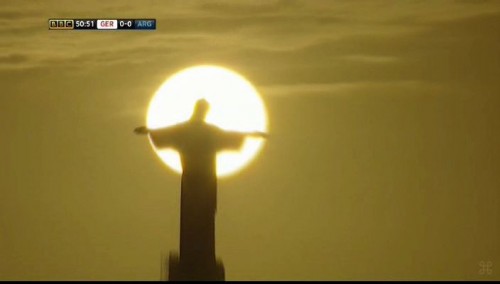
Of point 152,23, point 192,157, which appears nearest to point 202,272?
point 192,157

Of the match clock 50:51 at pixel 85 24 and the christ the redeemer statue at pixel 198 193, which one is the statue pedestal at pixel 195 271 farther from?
the match clock 50:51 at pixel 85 24

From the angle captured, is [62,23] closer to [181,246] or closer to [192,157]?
[192,157]

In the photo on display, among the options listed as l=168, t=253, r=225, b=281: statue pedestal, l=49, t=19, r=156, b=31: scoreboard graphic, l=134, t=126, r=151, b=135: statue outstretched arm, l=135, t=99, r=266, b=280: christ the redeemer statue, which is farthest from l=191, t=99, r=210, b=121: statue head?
l=168, t=253, r=225, b=281: statue pedestal

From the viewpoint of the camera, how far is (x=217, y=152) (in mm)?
24547

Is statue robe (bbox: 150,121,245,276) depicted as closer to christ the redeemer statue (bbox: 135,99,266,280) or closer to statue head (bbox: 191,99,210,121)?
christ the redeemer statue (bbox: 135,99,266,280)

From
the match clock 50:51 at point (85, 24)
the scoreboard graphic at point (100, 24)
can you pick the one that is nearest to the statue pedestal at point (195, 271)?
the scoreboard graphic at point (100, 24)

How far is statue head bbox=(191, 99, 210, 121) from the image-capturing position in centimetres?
2411

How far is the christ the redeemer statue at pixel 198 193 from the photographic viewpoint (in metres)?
24.1

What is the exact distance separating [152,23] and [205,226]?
4.79m

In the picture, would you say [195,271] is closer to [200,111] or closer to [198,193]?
[198,193]

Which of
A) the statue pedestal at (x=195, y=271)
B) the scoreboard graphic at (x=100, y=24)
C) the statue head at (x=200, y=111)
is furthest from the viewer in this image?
the statue head at (x=200, y=111)

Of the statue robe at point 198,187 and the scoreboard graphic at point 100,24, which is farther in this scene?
the statue robe at point 198,187

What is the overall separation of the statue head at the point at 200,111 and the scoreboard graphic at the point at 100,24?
208 cm

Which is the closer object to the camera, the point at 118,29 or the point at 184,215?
the point at 118,29
